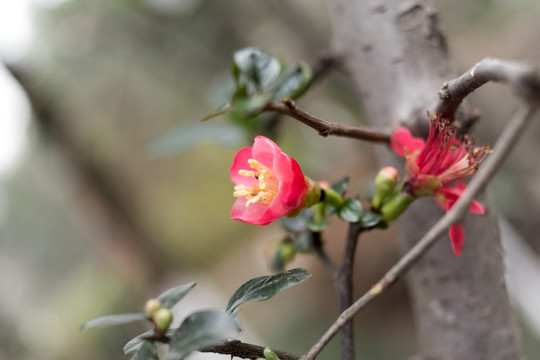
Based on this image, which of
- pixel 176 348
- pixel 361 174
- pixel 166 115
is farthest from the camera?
pixel 166 115

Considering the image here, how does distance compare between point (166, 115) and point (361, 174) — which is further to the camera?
point (166, 115)

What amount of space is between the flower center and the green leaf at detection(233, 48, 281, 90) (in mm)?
118

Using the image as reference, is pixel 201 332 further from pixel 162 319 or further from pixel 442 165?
pixel 442 165

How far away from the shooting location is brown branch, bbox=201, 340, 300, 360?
12.6 inches

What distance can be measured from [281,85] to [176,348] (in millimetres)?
318

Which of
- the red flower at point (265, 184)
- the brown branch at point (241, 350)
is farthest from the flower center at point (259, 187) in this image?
the brown branch at point (241, 350)

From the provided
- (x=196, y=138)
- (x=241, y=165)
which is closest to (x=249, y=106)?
(x=241, y=165)

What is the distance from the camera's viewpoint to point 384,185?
421 millimetres

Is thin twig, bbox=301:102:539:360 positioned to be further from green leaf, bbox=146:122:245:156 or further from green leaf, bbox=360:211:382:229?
green leaf, bbox=146:122:245:156

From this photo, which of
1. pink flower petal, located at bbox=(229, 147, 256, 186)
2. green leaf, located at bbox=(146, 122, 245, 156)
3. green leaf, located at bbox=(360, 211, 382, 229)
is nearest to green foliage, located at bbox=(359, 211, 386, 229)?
green leaf, located at bbox=(360, 211, 382, 229)

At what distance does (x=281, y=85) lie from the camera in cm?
52

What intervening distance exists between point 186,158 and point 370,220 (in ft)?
8.43

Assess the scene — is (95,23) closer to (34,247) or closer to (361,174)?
(361,174)

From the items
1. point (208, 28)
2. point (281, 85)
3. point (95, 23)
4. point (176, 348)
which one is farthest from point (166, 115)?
point (176, 348)
